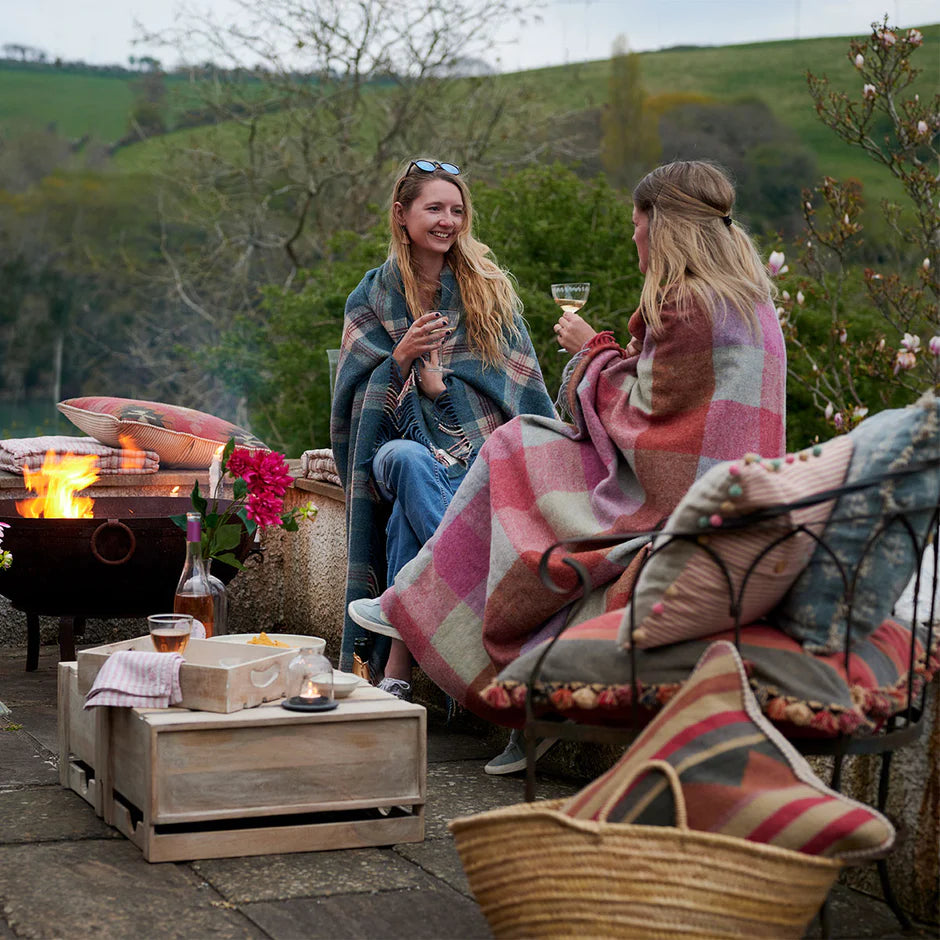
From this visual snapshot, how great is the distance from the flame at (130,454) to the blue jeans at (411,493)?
174cm

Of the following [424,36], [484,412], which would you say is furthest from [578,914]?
[424,36]

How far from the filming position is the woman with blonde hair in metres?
2.94

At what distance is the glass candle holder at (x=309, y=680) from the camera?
278cm

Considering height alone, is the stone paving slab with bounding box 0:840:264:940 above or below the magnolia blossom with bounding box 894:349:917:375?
below

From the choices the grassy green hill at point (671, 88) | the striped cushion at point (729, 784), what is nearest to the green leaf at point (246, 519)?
the striped cushion at point (729, 784)

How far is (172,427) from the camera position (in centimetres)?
546

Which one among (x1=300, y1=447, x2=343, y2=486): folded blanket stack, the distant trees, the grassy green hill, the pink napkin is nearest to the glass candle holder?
the pink napkin

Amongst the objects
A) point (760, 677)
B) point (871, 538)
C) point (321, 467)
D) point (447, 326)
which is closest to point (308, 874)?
point (760, 677)

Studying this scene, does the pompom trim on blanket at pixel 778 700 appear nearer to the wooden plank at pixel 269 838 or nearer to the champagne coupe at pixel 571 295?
the wooden plank at pixel 269 838

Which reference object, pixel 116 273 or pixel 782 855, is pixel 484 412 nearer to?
pixel 782 855

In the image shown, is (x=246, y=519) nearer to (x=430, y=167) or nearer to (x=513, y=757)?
(x=513, y=757)

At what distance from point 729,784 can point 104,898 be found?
4.16 ft

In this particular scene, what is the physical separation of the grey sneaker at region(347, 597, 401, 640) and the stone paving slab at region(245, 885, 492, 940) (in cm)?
97

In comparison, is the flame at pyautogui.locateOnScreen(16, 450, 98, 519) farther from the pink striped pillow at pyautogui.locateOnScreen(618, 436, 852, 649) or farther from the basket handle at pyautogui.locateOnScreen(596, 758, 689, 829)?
the basket handle at pyautogui.locateOnScreen(596, 758, 689, 829)
